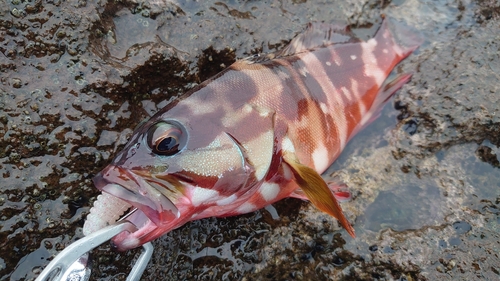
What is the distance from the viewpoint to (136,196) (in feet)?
5.74

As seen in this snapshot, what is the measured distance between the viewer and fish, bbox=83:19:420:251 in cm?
182

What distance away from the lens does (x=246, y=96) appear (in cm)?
217

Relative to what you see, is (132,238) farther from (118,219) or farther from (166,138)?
(166,138)

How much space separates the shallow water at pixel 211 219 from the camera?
2305mm

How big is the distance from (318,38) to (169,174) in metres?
1.77

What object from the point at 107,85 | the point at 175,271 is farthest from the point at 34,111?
the point at 175,271

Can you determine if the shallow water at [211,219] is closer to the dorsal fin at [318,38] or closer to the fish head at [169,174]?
the dorsal fin at [318,38]

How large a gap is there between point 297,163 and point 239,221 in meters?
0.61

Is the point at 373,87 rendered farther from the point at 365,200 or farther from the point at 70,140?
the point at 70,140

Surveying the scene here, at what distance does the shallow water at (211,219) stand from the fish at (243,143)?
0.29 m

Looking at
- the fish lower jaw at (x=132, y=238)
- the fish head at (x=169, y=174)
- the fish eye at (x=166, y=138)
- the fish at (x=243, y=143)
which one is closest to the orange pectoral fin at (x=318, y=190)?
the fish at (x=243, y=143)

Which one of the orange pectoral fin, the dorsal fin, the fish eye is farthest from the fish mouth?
the dorsal fin

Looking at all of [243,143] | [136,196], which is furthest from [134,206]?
[243,143]

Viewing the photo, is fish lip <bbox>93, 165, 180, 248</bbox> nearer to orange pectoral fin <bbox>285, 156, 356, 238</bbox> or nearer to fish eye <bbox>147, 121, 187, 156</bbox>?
fish eye <bbox>147, 121, 187, 156</bbox>
